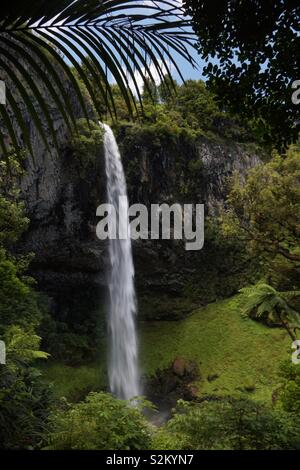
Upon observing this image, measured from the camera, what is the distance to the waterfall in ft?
60.2

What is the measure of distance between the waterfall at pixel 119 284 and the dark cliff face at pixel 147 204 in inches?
17.9

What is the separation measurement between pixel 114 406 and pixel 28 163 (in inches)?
485

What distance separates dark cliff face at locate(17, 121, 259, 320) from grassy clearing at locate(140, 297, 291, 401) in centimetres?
110

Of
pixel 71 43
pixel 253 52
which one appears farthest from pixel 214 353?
pixel 71 43

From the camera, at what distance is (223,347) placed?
17.9 meters

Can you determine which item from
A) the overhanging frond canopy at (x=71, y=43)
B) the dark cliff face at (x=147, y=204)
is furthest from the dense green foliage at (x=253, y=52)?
the dark cliff face at (x=147, y=204)

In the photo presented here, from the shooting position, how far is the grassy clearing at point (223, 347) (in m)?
15.9

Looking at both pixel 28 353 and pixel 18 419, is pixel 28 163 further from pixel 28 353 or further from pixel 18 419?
pixel 18 419

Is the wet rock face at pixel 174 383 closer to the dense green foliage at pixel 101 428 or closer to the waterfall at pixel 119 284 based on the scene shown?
the waterfall at pixel 119 284

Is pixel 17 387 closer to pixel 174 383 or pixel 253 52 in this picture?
pixel 253 52

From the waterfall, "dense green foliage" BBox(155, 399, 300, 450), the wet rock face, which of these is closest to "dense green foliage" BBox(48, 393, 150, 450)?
"dense green foliage" BBox(155, 399, 300, 450)

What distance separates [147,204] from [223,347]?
7.55 meters

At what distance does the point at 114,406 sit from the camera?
5422 millimetres
